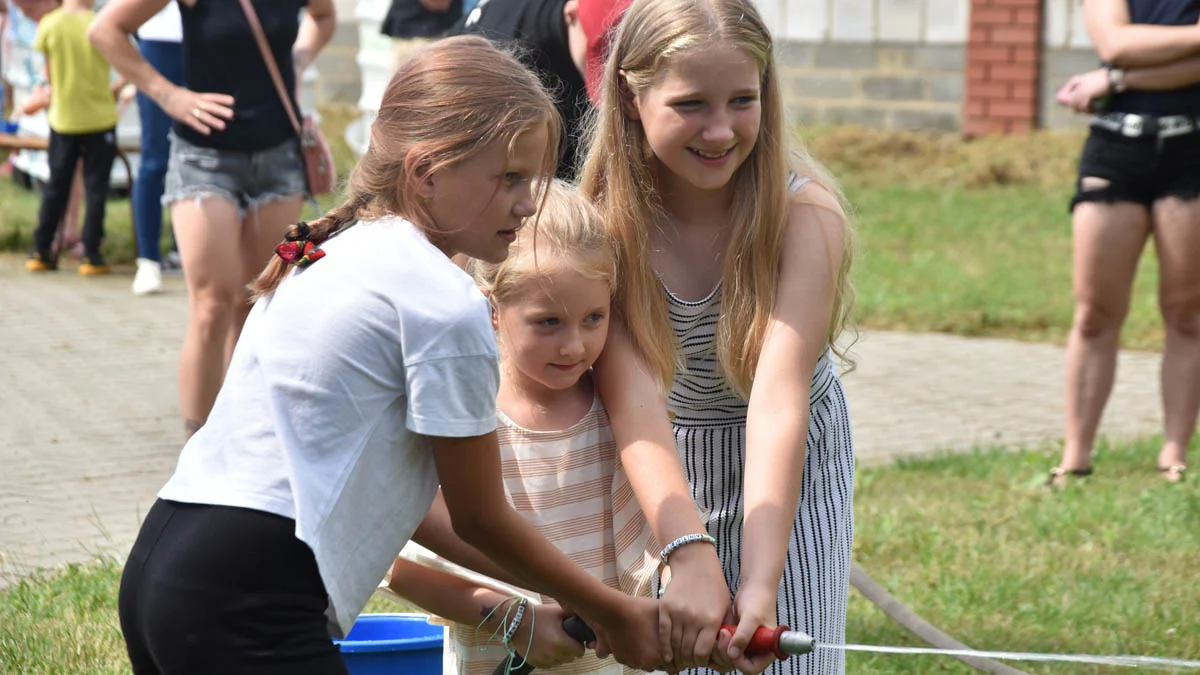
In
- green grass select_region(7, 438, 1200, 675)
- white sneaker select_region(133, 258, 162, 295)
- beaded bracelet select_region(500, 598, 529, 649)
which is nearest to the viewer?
beaded bracelet select_region(500, 598, 529, 649)

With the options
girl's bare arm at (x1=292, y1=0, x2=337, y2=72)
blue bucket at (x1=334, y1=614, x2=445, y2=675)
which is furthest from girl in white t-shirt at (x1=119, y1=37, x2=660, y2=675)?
girl's bare arm at (x1=292, y1=0, x2=337, y2=72)

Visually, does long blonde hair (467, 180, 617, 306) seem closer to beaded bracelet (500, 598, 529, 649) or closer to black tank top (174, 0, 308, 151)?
beaded bracelet (500, 598, 529, 649)

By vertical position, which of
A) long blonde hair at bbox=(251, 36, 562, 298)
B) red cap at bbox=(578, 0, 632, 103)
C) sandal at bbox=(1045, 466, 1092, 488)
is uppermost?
long blonde hair at bbox=(251, 36, 562, 298)

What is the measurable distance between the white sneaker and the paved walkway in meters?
0.09

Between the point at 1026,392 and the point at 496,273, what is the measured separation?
4.64 metres

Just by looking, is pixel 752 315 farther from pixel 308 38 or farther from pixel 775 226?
pixel 308 38

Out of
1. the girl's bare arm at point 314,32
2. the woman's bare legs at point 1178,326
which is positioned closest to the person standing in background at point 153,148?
the girl's bare arm at point 314,32

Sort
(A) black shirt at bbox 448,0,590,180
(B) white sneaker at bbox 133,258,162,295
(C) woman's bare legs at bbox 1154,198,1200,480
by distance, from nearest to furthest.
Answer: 1. (A) black shirt at bbox 448,0,590,180
2. (C) woman's bare legs at bbox 1154,198,1200,480
3. (B) white sneaker at bbox 133,258,162,295

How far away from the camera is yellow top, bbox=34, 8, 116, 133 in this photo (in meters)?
8.99

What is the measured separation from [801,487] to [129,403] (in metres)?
4.20

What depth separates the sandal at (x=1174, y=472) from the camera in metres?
5.28

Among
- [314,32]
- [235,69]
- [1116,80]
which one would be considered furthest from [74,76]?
[1116,80]

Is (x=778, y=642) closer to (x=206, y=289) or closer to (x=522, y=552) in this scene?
(x=522, y=552)

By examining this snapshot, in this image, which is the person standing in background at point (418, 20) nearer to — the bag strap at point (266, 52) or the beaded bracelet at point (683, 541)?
the bag strap at point (266, 52)
